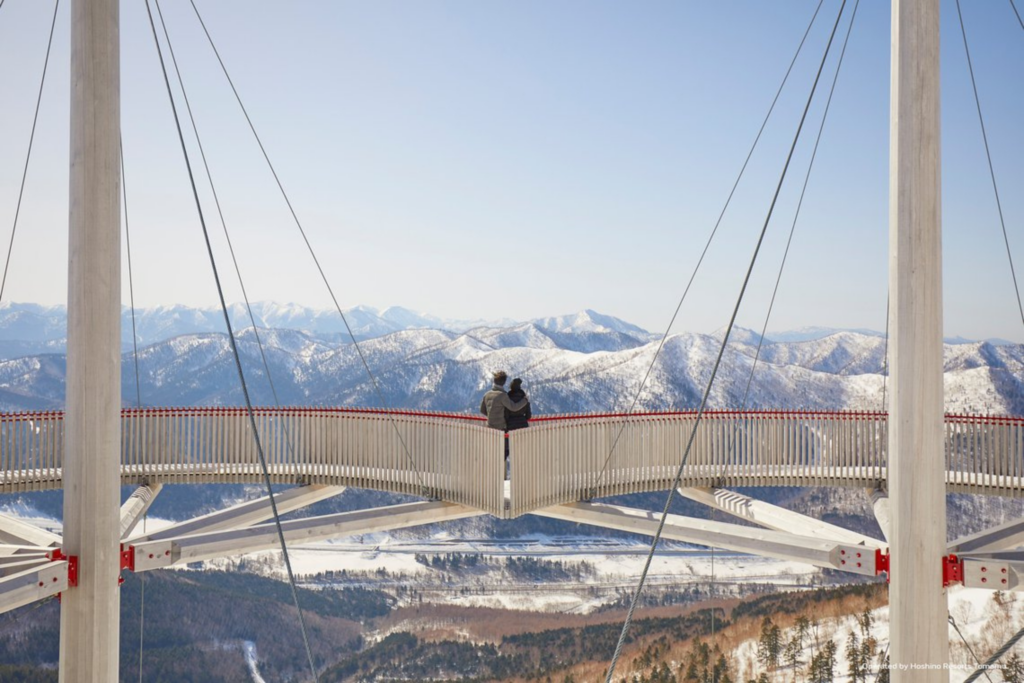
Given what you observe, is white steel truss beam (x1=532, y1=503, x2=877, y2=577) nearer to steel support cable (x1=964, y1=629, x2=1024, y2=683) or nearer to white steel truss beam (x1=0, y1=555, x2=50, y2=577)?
steel support cable (x1=964, y1=629, x2=1024, y2=683)

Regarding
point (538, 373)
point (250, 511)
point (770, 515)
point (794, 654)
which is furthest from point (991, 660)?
point (538, 373)

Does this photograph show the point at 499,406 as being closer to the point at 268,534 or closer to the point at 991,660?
the point at 268,534

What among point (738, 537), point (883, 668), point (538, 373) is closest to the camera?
point (738, 537)

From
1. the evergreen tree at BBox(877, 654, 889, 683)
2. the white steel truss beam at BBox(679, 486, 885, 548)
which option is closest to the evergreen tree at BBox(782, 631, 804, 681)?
the evergreen tree at BBox(877, 654, 889, 683)

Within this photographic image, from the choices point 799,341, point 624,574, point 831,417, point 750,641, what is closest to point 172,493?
point 624,574

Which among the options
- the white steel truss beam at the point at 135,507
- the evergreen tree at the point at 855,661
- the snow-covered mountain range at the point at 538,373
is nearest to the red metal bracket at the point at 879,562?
the white steel truss beam at the point at 135,507

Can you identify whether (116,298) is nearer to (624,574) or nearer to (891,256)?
(891,256)
